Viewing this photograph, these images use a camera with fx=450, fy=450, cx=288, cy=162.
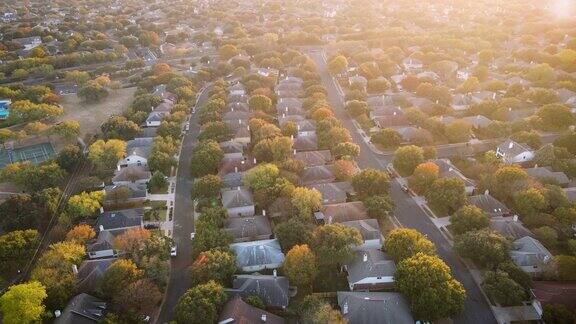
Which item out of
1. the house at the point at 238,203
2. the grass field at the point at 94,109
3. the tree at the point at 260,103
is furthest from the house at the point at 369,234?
the grass field at the point at 94,109

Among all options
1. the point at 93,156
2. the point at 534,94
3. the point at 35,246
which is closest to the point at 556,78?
the point at 534,94

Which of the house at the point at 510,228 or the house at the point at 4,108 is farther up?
the house at the point at 510,228

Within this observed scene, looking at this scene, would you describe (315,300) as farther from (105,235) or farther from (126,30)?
(126,30)

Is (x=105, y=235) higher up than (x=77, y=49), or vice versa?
(x=105, y=235)

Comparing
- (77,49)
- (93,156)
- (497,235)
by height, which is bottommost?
(77,49)

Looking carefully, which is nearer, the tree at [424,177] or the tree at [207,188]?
the tree at [207,188]

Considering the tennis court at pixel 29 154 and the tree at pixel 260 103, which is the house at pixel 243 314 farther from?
the tennis court at pixel 29 154

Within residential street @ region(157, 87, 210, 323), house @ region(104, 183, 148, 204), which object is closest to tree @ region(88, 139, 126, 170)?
house @ region(104, 183, 148, 204)
